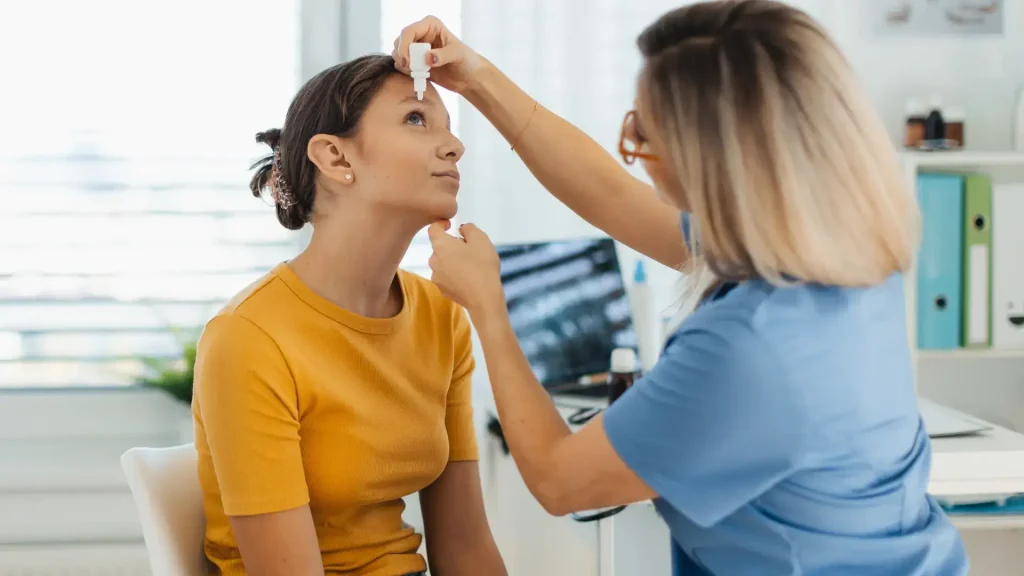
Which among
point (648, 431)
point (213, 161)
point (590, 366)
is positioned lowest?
point (590, 366)

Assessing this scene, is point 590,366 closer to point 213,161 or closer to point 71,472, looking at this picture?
point 213,161

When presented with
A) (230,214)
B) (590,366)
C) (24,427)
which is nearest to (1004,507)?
(590,366)

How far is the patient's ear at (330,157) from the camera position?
117 centimetres

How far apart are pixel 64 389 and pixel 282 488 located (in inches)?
50.3

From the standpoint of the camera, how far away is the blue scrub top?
857mm

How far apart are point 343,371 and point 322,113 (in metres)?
0.33

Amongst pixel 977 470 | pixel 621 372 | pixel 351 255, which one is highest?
pixel 351 255

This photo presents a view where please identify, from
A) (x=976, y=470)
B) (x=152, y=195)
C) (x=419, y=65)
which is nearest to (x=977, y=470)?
(x=976, y=470)

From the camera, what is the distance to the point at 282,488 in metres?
1.04

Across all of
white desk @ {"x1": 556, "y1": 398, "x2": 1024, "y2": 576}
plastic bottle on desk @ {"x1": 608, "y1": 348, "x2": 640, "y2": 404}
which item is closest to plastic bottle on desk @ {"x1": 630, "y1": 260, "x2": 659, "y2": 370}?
plastic bottle on desk @ {"x1": 608, "y1": 348, "x2": 640, "y2": 404}

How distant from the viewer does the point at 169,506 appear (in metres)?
1.11

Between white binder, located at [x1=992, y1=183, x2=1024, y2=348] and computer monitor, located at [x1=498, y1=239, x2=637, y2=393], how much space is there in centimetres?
79

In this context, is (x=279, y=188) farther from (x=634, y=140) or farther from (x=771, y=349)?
(x=771, y=349)

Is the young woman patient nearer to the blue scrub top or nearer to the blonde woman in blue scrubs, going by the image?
the blonde woman in blue scrubs
